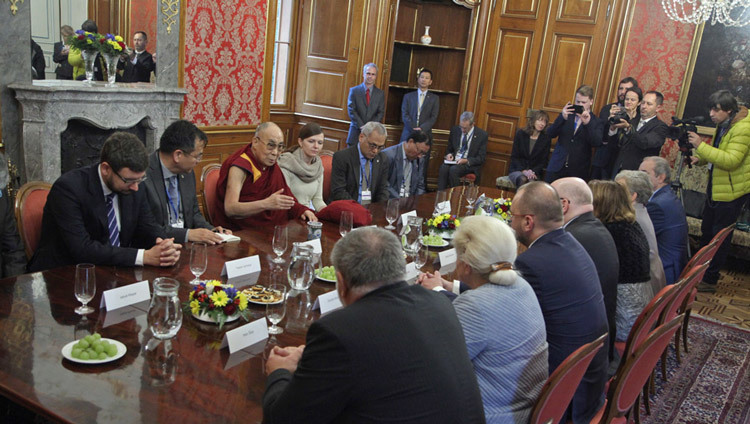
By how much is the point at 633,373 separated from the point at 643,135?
464 centimetres

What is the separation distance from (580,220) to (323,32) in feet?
19.8

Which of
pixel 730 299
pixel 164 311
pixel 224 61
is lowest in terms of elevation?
pixel 730 299

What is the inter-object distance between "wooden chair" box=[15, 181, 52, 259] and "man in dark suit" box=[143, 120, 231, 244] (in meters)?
0.47

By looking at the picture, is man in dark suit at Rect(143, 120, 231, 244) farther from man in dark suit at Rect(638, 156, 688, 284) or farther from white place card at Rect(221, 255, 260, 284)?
man in dark suit at Rect(638, 156, 688, 284)

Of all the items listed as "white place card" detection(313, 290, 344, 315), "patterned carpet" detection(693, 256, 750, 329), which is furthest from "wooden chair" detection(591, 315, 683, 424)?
"patterned carpet" detection(693, 256, 750, 329)

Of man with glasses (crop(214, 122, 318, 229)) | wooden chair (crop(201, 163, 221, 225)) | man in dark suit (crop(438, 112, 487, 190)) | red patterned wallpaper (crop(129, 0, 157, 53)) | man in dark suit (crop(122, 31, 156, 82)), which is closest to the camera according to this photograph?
man with glasses (crop(214, 122, 318, 229))

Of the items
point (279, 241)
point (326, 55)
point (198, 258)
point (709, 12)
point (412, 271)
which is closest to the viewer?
point (198, 258)

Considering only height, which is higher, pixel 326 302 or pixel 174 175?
pixel 174 175

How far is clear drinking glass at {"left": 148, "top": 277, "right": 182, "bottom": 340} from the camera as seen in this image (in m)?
1.69

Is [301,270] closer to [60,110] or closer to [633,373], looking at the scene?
[633,373]

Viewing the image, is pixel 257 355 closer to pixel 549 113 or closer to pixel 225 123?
pixel 225 123

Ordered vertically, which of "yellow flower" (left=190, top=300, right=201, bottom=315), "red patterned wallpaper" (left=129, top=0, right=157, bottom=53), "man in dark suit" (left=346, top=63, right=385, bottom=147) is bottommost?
"yellow flower" (left=190, top=300, right=201, bottom=315)

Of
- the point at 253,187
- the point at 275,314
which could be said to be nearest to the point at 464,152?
the point at 253,187

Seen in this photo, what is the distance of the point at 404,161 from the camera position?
508 centimetres
